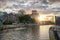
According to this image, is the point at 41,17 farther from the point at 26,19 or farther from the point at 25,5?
the point at 25,5

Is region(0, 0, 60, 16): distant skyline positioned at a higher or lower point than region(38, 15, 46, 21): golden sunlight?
higher

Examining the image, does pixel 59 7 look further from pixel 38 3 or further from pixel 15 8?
pixel 15 8

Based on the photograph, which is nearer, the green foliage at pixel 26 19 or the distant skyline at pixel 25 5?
the green foliage at pixel 26 19

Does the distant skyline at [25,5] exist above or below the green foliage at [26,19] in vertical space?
above

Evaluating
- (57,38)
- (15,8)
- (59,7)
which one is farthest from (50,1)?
(57,38)

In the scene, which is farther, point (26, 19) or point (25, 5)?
point (25, 5)

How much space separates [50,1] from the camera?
40.9ft

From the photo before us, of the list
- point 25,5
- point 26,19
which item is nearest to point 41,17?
point 26,19

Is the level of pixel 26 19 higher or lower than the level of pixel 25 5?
lower

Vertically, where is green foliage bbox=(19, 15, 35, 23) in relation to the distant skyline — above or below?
below

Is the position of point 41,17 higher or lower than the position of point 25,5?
lower

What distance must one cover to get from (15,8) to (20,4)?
442 millimetres

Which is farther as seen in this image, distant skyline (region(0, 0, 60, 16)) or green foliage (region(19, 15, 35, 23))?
distant skyline (region(0, 0, 60, 16))

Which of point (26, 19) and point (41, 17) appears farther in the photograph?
point (41, 17)
